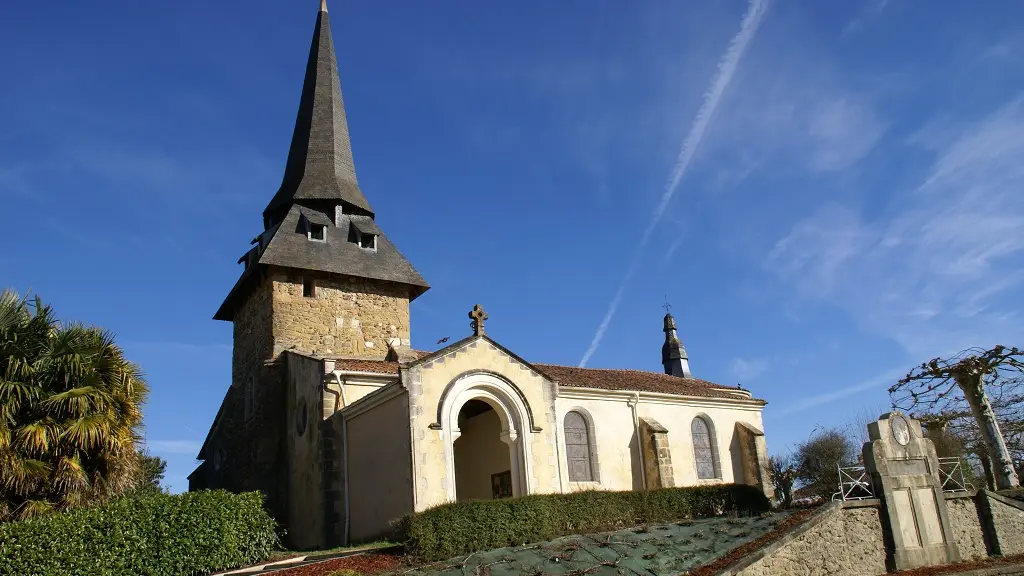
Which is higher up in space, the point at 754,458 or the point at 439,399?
the point at 439,399

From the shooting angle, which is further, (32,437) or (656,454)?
(656,454)

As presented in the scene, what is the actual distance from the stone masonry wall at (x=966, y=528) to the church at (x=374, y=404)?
6943 millimetres

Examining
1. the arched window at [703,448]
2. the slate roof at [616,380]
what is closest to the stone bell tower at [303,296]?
the slate roof at [616,380]

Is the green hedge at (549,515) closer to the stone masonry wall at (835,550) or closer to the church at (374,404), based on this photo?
the church at (374,404)

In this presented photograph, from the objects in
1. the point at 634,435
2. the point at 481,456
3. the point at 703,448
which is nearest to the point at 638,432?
the point at 634,435

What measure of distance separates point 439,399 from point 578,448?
18.7 feet

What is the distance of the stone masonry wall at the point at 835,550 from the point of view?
14.0 metres

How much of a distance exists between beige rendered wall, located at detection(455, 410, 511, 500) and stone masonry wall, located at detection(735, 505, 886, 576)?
790cm

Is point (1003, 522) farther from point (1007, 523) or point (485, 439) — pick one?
point (485, 439)

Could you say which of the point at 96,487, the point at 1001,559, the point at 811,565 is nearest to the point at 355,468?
the point at 96,487

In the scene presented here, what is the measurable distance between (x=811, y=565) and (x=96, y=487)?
13927 mm

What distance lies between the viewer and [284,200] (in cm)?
2864

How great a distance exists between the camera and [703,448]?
24.3 m

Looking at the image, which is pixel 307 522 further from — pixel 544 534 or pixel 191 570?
pixel 544 534
